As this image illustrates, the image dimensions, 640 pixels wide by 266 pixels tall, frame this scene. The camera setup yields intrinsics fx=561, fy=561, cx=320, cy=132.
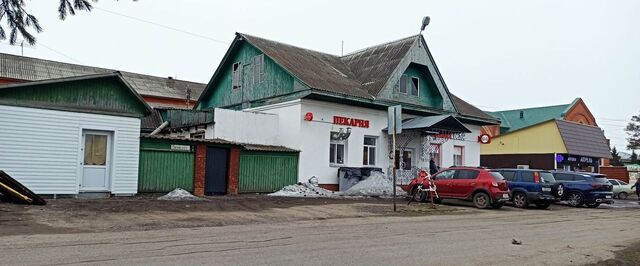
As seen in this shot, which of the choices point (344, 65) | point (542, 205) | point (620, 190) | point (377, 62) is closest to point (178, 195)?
point (542, 205)

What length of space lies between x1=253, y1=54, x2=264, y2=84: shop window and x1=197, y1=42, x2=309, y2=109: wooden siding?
0.69 feet

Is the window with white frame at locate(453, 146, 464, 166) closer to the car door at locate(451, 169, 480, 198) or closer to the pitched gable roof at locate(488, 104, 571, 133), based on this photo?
the car door at locate(451, 169, 480, 198)

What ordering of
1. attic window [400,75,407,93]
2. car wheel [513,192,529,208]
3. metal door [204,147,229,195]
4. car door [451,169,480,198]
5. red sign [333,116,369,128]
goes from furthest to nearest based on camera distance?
1. attic window [400,75,407,93]
2. red sign [333,116,369,128]
3. car wheel [513,192,529,208]
4. car door [451,169,480,198]
5. metal door [204,147,229,195]

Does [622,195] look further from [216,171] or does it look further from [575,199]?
[216,171]

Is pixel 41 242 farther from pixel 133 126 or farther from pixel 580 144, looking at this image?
pixel 580 144

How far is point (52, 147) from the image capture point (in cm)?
1742

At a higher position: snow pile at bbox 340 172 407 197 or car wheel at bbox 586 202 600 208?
snow pile at bbox 340 172 407 197

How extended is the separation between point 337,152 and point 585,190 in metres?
11.3

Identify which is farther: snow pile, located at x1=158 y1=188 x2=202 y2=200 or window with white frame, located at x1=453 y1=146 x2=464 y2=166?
window with white frame, located at x1=453 y1=146 x2=464 y2=166

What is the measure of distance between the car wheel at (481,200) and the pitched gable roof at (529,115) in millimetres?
29184

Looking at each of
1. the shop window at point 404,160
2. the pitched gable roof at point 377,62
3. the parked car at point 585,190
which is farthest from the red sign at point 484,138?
the pitched gable roof at point 377,62

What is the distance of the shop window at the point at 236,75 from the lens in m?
30.5

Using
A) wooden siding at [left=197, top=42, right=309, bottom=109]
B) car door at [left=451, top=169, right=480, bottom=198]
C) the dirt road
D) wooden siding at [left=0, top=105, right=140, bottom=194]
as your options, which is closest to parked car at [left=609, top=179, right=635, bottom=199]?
car door at [left=451, top=169, right=480, bottom=198]

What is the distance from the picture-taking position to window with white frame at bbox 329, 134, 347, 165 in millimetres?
26562
